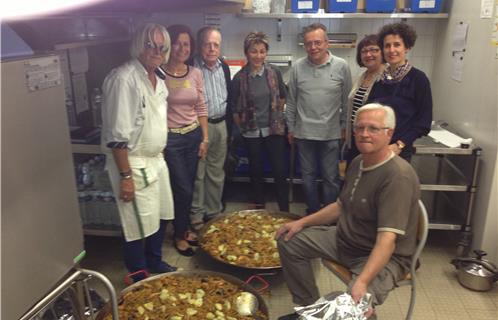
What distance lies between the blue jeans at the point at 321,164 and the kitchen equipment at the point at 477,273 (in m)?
0.87

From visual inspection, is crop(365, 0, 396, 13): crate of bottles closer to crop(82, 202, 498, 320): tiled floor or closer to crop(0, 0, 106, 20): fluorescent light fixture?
crop(82, 202, 498, 320): tiled floor

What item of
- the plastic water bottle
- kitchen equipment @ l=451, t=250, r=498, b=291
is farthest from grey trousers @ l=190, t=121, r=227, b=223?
kitchen equipment @ l=451, t=250, r=498, b=291

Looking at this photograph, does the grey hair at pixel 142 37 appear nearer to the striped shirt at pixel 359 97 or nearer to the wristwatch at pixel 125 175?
the wristwatch at pixel 125 175

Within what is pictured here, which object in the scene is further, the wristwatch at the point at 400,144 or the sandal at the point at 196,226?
the sandal at the point at 196,226

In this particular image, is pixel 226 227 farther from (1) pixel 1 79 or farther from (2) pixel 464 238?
(1) pixel 1 79

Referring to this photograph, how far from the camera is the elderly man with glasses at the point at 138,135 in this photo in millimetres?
1820

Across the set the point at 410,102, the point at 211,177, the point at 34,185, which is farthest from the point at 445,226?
the point at 34,185

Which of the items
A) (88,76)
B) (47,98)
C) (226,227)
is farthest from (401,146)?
(88,76)

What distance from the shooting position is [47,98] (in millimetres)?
1064

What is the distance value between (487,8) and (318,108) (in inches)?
43.2

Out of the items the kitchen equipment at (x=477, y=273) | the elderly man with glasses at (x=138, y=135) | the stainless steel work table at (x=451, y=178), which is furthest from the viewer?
the stainless steel work table at (x=451, y=178)

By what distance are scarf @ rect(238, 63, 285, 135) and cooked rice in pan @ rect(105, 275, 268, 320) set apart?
1.10 m

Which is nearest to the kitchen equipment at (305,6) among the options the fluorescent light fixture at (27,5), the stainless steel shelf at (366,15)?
the stainless steel shelf at (366,15)

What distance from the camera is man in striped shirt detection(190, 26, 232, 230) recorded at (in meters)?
2.62
